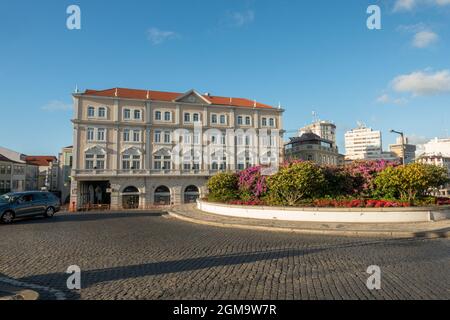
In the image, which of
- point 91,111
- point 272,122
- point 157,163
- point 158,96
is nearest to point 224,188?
point 157,163

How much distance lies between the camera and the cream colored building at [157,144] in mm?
42375

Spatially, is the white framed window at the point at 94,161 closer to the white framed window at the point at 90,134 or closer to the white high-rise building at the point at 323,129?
the white framed window at the point at 90,134

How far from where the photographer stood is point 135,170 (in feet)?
143

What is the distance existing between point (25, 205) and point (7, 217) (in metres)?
1.30

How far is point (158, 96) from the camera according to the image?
160ft

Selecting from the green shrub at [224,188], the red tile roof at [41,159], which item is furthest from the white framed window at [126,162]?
the red tile roof at [41,159]

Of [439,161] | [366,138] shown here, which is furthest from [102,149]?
[366,138]

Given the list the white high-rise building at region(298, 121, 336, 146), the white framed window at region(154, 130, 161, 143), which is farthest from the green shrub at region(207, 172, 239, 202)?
the white high-rise building at region(298, 121, 336, 146)

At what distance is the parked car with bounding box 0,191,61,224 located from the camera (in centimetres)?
1645

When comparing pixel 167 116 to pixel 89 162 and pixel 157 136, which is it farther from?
pixel 89 162

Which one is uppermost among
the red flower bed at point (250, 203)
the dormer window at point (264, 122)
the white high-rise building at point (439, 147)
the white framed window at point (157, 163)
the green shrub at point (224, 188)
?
the white high-rise building at point (439, 147)
